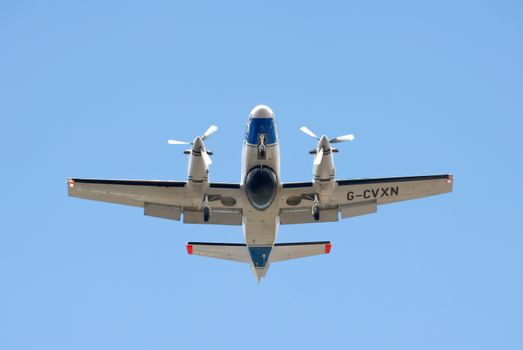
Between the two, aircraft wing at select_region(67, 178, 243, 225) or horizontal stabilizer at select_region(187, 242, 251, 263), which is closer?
aircraft wing at select_region(67, 178, 243, 225)

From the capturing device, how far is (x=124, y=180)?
30.6 metres

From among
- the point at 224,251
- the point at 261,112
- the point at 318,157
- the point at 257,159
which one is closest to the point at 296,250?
the point at 224,251

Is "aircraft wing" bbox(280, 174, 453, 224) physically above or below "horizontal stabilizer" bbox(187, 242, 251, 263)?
above

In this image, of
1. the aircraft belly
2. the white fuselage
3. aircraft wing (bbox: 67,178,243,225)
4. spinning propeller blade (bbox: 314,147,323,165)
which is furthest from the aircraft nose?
aircraft wing (bbox: 67,178,243,225)

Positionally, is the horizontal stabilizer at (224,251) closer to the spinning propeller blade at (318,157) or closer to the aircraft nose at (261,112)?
the spinning propeller blade at (318,157)

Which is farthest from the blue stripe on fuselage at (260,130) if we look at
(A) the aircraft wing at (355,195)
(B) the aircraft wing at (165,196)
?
(A) the aircraft wing at (355,195)

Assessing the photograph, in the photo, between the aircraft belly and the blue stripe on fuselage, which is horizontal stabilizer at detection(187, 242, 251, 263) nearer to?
the aircraft belly

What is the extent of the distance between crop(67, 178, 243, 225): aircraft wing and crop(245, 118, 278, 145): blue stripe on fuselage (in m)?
1.86

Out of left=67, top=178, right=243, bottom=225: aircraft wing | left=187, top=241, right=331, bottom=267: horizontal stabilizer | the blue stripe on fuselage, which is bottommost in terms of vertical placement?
left=187, top=241, right=331, bottom=267: horizontal stabilizer

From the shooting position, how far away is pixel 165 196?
31.0 meters

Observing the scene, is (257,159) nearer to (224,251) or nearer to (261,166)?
(261,166)

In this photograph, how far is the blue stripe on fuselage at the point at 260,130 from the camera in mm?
29469

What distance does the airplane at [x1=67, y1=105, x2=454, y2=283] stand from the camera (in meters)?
29.7

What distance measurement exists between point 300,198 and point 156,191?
4.81 m
